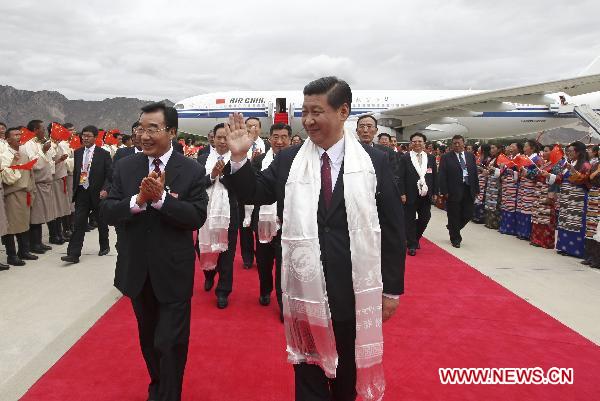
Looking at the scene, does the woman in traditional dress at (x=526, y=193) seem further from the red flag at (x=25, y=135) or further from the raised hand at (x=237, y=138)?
the red flag at (x=25, y=135)

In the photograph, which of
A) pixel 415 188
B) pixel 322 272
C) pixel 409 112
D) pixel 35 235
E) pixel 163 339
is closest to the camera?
pixel 322 272

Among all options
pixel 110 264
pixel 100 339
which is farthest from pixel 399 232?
pixel 110 264

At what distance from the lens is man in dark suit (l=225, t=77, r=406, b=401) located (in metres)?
2.00

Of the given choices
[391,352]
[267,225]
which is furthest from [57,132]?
[391,352]

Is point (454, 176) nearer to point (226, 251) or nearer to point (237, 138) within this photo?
point (226, 251)

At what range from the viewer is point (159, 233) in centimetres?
248

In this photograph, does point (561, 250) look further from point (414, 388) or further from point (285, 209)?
point (285, 209)

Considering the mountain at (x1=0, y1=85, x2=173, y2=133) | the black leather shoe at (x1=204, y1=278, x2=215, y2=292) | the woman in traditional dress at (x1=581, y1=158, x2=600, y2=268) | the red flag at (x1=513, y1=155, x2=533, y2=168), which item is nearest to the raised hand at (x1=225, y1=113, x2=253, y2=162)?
the black leather shoe at (x1=204, y1=278, x2=215, y2=292)

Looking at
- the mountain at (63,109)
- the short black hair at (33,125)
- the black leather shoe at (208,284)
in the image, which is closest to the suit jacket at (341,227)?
the black leather shoe at (208,284)

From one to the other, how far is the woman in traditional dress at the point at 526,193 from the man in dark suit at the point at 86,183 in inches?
260

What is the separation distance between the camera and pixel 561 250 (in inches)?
267

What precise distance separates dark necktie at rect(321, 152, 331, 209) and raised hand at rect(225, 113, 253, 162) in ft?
1.17

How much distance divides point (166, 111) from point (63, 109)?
12546 cm

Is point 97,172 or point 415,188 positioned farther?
point 415,188
